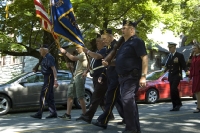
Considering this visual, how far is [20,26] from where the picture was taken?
18.1 metres

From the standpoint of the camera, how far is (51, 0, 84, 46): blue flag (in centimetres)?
786

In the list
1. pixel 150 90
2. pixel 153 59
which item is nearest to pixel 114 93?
pixel 150 90

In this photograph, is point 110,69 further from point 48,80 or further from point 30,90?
point 30,90

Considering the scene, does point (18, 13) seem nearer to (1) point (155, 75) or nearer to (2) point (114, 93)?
(1) point (155, 75)

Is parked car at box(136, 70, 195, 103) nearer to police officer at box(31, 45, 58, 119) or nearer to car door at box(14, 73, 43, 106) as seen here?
car door at box(14, 73, 43, 106)

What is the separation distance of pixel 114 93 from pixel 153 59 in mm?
32674

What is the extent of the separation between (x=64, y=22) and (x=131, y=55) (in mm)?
2471

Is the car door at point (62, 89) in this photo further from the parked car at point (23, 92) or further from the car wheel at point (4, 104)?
the car wheel at point (4, 104)

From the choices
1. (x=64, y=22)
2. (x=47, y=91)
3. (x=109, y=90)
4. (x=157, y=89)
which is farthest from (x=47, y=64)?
(x=157, y=89)

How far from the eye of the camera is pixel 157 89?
1544 centimetres

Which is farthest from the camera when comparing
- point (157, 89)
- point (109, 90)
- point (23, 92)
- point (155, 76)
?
point (155, 76)

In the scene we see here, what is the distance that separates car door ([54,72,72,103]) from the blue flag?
5.40 metres

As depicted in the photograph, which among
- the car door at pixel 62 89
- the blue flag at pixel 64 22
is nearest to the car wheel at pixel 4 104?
the car door at pixel 62 89

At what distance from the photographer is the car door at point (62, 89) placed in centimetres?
1302
